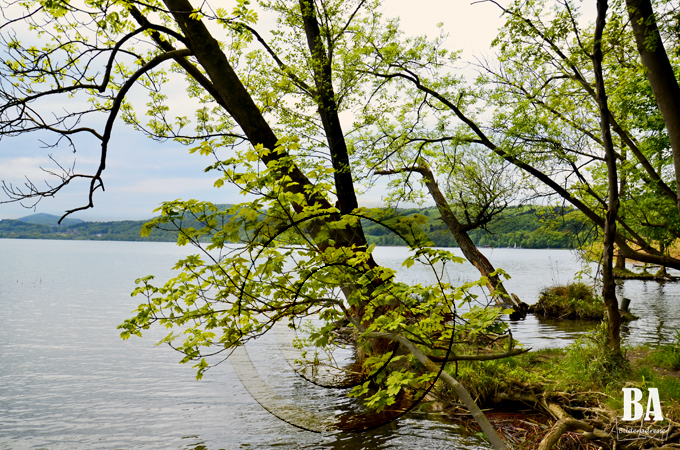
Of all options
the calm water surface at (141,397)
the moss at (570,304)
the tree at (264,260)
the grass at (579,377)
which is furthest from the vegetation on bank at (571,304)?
the tree at (264,260)

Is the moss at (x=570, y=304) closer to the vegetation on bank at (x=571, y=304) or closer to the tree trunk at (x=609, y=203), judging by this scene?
the vegetation on bank at (x=571, y=304)

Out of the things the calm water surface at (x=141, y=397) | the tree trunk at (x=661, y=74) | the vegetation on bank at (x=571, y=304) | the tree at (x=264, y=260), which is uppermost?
the tree trunk at (x=661, y=74)

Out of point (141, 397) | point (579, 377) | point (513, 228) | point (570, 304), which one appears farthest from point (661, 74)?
point (141, 397)

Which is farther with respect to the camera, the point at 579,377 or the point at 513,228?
the point at 513,228

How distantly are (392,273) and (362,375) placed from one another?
5167mm

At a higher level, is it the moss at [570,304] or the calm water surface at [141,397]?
the moss at [570,304]

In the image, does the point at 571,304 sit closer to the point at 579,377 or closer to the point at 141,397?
the point at 579,377

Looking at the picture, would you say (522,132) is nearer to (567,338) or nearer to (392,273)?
(567,338)

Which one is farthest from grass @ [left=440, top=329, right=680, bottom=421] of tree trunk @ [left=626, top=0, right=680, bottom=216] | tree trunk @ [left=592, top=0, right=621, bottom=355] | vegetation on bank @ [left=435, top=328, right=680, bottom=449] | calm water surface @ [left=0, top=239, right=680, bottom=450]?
tree trunk @ [left=626, top=0, right=680, bottom=216]

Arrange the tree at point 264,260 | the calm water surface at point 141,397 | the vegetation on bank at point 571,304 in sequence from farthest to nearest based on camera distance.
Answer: the vegetation on bank at point 571,304, the calm water surface at point 141,397, the tree at point 264,260

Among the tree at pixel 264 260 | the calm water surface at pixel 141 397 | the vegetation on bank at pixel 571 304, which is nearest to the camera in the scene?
the tree at pixel 264 260

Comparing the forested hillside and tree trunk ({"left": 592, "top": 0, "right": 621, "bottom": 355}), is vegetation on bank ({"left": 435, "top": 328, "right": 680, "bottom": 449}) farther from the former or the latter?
the forested hillside

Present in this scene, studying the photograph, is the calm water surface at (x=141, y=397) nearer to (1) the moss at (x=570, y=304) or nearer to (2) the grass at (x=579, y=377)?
(2) the grass at (x=579, y=377)

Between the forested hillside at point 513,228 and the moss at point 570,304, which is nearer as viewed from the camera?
the forested hillside at point 513,228
